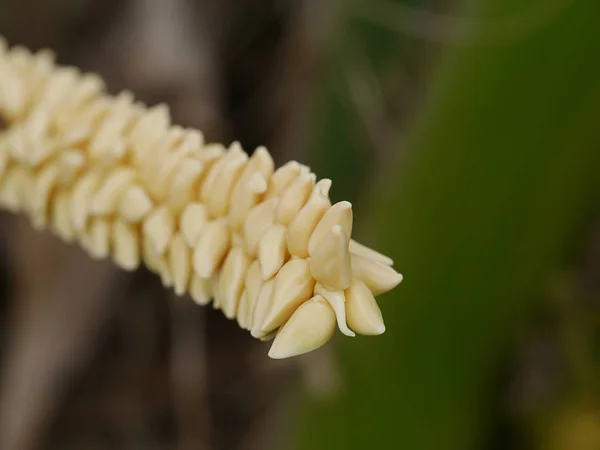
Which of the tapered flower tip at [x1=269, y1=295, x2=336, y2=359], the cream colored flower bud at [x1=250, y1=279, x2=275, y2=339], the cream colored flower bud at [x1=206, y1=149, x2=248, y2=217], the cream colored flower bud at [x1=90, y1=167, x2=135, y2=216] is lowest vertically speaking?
the tapered flower tip at [x1=269, y1=295, x2=336, y2=359]

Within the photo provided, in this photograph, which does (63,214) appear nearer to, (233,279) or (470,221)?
(233,279)

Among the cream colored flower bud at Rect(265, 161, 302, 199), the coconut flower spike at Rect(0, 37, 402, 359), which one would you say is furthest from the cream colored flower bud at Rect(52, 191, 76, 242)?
the cream colored flower bud at Rect(265, 161, 302, 199)

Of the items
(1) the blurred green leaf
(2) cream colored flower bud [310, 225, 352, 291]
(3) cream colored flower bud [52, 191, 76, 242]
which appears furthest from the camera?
(1) the blurred green leaf

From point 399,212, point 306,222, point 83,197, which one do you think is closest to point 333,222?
point 306,222

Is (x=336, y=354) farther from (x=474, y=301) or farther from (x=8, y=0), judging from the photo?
(x=8, y=0)

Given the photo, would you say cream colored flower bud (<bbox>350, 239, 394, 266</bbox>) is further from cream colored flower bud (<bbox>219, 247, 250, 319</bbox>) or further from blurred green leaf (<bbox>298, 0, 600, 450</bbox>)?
blurred green leaf (<bbox>298, 0, 600, 450</bbox>)

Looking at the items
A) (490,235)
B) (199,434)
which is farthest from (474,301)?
(199,434)

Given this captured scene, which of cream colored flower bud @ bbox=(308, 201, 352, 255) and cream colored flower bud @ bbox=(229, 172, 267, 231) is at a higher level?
cream colored flower bud @ bbox=(229, 172, 267, 231)
